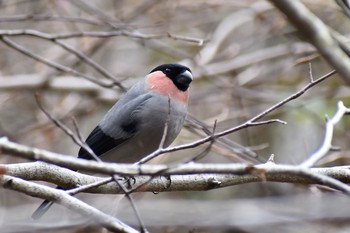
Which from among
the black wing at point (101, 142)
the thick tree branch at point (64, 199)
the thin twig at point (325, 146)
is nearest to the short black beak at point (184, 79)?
the black wing at point (101, 142)

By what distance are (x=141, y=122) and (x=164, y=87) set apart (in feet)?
1.13

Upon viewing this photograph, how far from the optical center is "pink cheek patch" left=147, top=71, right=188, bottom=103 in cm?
417

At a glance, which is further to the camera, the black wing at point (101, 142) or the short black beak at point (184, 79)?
the short black beak at point (184, 79)

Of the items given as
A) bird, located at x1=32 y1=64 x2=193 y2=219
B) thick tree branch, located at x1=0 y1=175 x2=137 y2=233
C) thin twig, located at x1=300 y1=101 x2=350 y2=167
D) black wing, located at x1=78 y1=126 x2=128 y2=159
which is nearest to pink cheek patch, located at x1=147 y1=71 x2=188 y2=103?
bird, located at x1=32 y1=64 x2=193 y2=219

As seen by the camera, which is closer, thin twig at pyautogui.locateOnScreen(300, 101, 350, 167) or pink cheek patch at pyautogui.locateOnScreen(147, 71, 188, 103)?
thin twig at pyautogui.locateOnScreen(300, 101, 350, 167)

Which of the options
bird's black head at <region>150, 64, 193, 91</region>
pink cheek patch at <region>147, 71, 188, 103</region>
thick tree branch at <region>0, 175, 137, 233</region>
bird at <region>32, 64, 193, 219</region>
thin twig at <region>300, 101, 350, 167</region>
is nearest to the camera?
thin twig at <region>300, 101, 350, 167</region>

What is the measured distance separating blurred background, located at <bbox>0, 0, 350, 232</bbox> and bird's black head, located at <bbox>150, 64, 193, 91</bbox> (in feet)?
1.42

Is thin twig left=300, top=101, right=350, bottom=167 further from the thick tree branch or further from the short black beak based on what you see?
the short black beak

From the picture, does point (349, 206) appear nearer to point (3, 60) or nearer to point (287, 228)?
point (287, 228)

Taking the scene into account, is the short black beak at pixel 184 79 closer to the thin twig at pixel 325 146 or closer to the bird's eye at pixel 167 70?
the bird's eye at pixel 167 70

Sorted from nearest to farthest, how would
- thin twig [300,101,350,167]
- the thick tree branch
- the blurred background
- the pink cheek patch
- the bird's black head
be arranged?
thin twig [300,101,350,167] < the thick tree branch < the pink cheek patch < the bird's black head < the blurred background

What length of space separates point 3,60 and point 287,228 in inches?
160

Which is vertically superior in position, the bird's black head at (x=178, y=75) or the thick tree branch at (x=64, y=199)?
the bird's black head at (x=178, y=75)

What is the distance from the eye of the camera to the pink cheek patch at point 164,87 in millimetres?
4172
